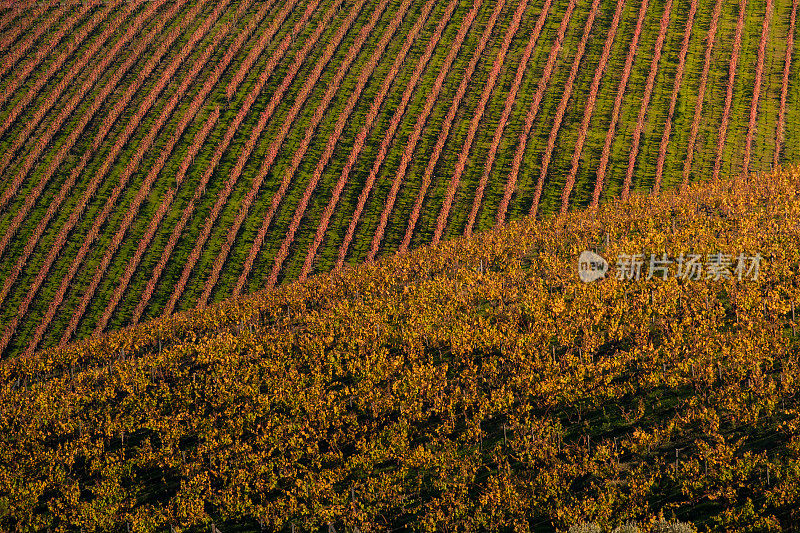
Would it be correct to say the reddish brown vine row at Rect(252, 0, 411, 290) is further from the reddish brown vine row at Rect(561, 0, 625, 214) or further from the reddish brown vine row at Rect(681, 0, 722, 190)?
the reddish brown vine row at Rect(681, 0, 722, 190)

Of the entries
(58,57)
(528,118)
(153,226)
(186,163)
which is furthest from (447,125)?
(58,57)

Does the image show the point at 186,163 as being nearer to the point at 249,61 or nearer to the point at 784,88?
the point at 249,61

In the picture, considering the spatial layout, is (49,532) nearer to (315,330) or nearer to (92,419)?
(92,419)

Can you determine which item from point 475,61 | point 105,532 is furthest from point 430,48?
point 105,532

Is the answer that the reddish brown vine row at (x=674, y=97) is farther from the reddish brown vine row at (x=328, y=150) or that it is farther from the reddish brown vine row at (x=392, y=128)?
the reddish brown vine row at (x=328, y=150)

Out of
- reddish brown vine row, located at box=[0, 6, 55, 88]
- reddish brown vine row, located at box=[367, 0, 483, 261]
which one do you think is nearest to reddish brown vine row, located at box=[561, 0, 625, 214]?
reddish brown vine row, located at box=[367, 0, 483, 261]

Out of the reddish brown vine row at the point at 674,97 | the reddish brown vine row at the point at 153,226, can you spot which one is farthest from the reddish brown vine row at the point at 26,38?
the reddish brown vine row at the point at 674,97
